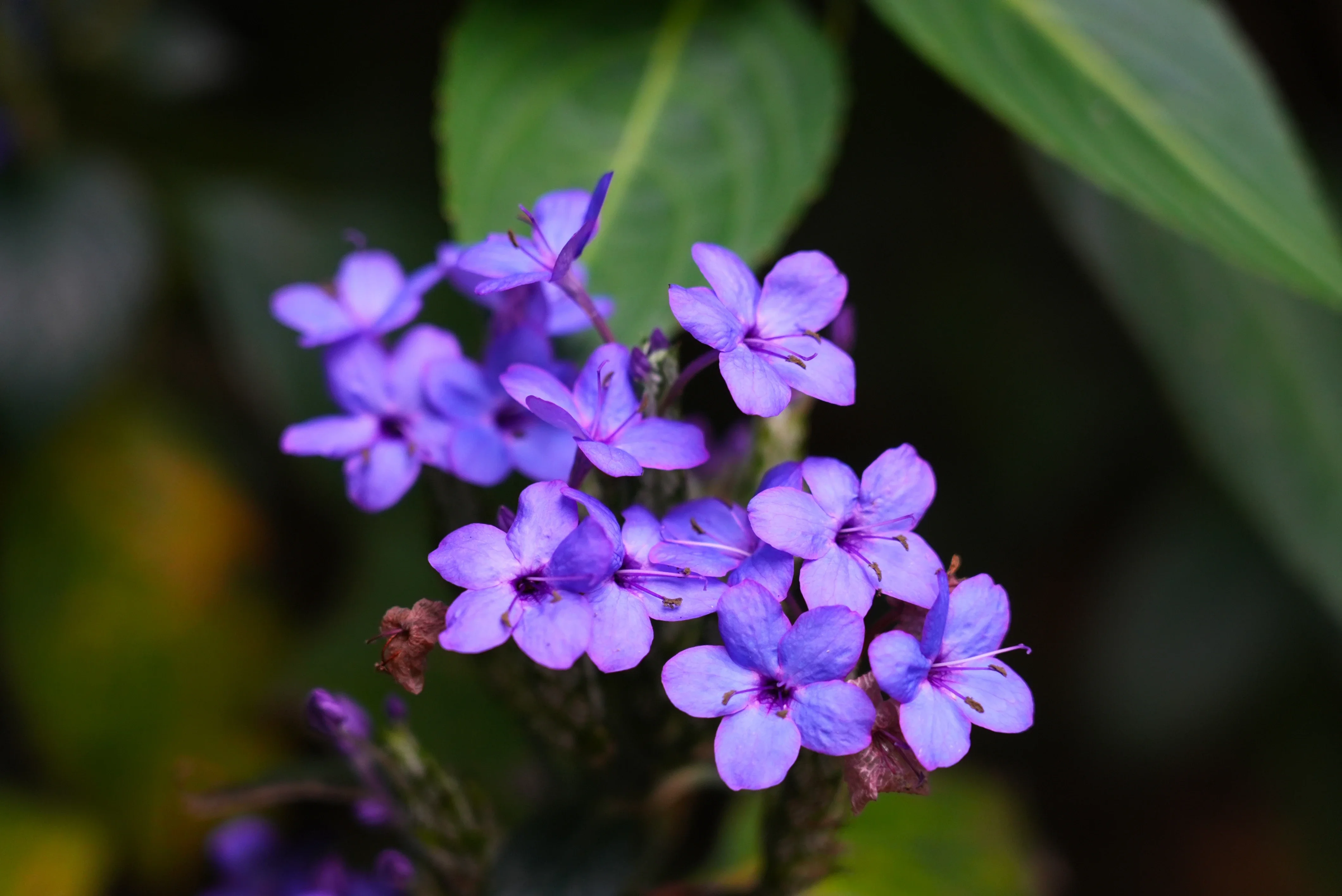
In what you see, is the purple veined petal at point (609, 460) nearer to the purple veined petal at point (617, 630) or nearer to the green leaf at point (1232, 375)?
the purple veined petal at point (617, 630)

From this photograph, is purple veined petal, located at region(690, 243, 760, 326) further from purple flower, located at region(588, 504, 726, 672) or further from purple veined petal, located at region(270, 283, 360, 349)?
purple veined petal, located at region(270, 283, 360, 349)

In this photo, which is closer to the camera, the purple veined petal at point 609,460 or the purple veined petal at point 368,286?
the purple veined petal at point 609,460

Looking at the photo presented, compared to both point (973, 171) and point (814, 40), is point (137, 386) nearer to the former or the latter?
point (814, 40)

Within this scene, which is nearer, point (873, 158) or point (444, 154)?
point (444, 154)

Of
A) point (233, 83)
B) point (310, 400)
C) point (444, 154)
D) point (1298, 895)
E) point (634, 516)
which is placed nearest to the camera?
point (634, 516)

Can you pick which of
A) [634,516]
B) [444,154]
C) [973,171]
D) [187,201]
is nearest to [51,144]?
[187,201]

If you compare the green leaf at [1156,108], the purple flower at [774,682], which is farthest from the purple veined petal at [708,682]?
the green leaf at [1156,108]

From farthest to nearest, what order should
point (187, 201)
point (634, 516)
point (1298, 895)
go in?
point (1298, 895), point (187, 201), point (634, 516)
